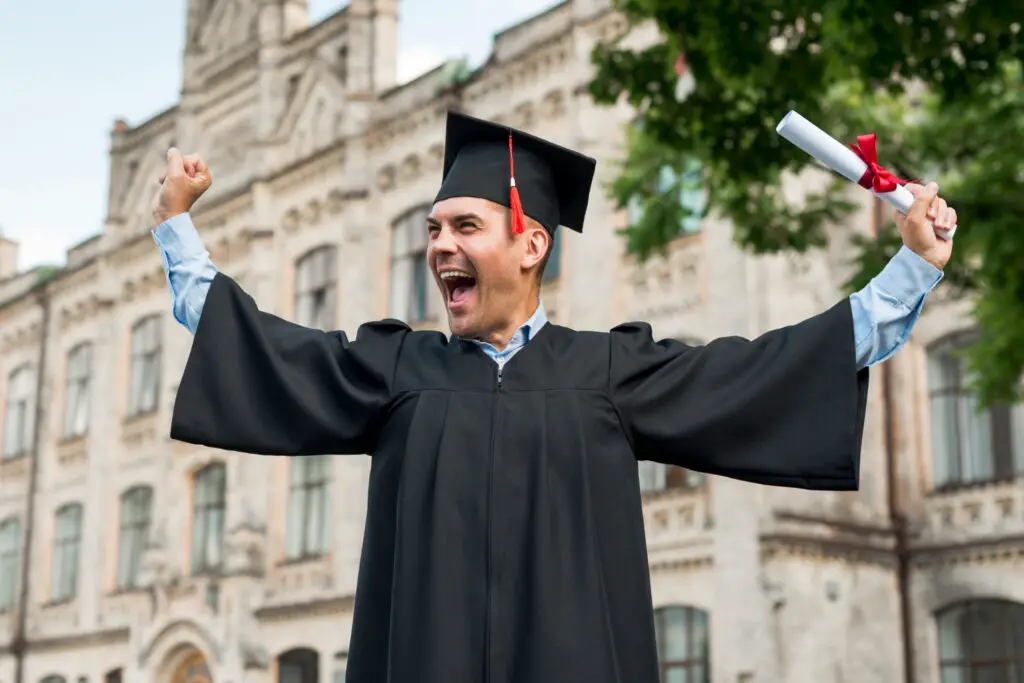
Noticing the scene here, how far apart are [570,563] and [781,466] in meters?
0.57

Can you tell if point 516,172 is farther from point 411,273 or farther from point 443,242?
point 411,273

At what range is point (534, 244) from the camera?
11.9ft

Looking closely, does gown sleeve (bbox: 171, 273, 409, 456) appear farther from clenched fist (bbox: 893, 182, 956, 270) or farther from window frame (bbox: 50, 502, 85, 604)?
window frame (bbox: 50, 502, 85, 604)

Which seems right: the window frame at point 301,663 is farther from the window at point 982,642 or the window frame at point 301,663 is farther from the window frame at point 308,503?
the window at point 982,642

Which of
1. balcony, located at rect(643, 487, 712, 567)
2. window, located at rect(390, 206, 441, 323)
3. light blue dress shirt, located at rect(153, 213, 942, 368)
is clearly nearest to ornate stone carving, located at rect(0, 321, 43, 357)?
window, located at rect(390, 206, 441, 323)

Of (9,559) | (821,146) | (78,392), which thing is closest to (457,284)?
(821,146)

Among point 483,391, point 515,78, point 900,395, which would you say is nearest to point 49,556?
point 515,78

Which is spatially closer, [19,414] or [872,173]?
[872,173]

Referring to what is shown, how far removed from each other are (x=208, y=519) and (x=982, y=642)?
1219cm

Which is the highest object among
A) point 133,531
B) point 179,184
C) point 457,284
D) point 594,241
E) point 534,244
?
point 594,241

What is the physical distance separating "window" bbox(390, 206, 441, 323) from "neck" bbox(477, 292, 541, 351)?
50.6 ft

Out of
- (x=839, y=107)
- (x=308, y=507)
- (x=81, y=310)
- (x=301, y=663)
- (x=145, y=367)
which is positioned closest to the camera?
(x=839, y=107)

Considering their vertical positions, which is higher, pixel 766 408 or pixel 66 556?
pixel 66 556

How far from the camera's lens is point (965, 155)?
35.1 feet
